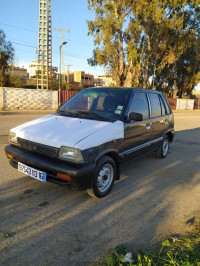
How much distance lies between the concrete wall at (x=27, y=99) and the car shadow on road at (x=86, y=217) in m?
15.1

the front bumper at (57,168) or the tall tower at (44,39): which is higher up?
the tall tower at (44,39)

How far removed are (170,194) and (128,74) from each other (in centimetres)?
2298

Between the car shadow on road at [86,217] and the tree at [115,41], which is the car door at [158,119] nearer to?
the car shadow on road at [86,217]

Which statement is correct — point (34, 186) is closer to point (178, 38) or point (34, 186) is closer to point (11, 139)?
point (11, 139)

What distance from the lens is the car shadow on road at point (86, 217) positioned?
200cm

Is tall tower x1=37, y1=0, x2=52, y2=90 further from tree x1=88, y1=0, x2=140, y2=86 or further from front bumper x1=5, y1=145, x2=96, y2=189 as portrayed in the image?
front bumper x1=5, y1=145, x2=96, y2=189

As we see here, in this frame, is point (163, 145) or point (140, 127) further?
point (163, 145)

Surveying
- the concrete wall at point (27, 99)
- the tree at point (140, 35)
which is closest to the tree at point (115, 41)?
the tree at point (140, 35)

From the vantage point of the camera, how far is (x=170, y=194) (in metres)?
3.42

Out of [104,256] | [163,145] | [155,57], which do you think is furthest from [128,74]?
[104,256]

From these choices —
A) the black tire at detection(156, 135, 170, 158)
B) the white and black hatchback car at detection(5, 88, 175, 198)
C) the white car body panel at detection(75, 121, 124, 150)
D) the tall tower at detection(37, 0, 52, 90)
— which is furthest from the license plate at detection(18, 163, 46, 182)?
the tall tower at detection(37, 0, 52, 90)

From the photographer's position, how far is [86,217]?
2588 mm

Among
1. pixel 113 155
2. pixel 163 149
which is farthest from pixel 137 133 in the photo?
pixel 163 149

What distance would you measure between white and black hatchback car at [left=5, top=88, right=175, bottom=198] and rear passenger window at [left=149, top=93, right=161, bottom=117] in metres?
0.10
